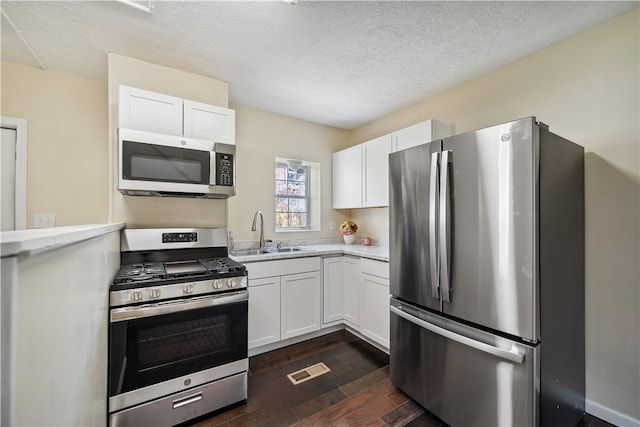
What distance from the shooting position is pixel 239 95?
105 inches

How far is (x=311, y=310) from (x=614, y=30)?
3124mm

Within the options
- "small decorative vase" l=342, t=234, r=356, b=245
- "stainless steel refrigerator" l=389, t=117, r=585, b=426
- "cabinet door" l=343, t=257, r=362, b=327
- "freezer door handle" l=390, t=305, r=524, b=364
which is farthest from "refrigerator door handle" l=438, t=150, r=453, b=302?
"small decorative vase" l=342, t=234, r=356, b=245

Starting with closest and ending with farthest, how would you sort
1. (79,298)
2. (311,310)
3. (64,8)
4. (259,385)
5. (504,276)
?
(79,298)
(504,276)
(64,8)
(259,385)
(311,310)

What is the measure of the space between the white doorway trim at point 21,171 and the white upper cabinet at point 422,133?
3257 millimetres

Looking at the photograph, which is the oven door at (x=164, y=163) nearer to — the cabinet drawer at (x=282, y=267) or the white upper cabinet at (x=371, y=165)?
the cabinet drawer at (x=282, y=267)

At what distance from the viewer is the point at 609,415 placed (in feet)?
5.31

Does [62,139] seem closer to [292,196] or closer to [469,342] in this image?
[292,196]

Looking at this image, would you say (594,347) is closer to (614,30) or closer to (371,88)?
(614,30)

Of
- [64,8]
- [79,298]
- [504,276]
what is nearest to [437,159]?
[504,276]

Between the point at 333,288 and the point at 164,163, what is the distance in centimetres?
198

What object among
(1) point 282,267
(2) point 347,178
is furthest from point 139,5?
(2) point 347,178

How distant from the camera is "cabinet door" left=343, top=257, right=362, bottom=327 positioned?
2676 millimetres

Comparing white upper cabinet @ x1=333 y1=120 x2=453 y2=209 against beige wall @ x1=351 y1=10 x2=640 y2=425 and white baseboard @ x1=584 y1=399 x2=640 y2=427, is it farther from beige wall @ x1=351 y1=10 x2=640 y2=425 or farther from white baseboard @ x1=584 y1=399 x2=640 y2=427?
white baseboard @ x1=584 y1=399 x2=640 y2=427

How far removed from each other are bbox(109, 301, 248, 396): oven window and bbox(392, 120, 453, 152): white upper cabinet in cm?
212
